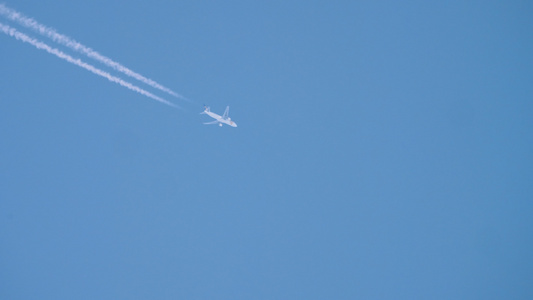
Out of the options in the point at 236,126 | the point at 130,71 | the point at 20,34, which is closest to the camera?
the point at 20,34

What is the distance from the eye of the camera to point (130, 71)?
20.1 meters

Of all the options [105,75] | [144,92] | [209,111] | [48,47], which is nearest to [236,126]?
[209,111]

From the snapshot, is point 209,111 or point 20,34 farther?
point 209,111

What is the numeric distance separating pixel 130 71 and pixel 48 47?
A: 333 centimetres

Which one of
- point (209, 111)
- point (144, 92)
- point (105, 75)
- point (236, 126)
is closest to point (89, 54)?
point (105, 75)

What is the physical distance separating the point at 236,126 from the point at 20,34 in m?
9.23

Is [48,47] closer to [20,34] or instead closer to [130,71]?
[20,34]

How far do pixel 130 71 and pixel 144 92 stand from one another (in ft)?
3.35

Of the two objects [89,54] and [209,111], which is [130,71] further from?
[209,111]

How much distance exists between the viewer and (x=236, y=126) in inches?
862

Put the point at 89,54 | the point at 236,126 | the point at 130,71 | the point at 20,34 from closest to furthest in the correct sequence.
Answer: the point at 20,34 < the point at 89,54 < the point at 130,71 < the point at 236,126

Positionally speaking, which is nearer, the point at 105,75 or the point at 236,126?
the point at 105,75

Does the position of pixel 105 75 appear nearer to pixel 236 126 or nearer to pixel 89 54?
pixel 89 54

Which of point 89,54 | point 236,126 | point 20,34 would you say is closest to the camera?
point 20,34
